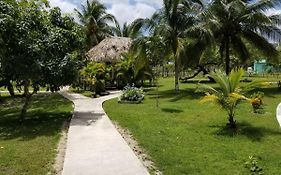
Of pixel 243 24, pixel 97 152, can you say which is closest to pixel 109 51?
pixel 243 24

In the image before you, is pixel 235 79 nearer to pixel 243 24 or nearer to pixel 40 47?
pixel 40 47

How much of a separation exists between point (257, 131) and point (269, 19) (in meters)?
11.3

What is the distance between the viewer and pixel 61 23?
559 inches

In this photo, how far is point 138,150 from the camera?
8945 mm

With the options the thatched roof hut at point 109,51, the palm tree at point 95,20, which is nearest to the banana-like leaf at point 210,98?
the thatched roof hut at point 109,51

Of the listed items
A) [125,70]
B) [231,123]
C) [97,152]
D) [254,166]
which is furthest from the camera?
[125,70]

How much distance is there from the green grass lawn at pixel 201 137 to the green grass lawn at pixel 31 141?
81.7 inches

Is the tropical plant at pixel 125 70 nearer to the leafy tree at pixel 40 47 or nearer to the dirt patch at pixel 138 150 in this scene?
the leafy tree at pixel 40 47

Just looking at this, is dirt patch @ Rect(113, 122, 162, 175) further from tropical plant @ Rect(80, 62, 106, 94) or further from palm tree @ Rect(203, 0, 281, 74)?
palm tree @ Rect(203, 0, 281, 74)

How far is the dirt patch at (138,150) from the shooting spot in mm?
7499

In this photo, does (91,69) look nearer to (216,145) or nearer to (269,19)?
(269,19)

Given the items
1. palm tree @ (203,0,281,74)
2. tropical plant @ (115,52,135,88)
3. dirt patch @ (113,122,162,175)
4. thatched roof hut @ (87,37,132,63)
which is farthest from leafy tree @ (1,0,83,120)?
thatched roof hut @ (87,37,132,63)

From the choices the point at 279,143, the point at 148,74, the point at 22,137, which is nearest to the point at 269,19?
the point at 148,74

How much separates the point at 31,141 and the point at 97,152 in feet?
8.55
